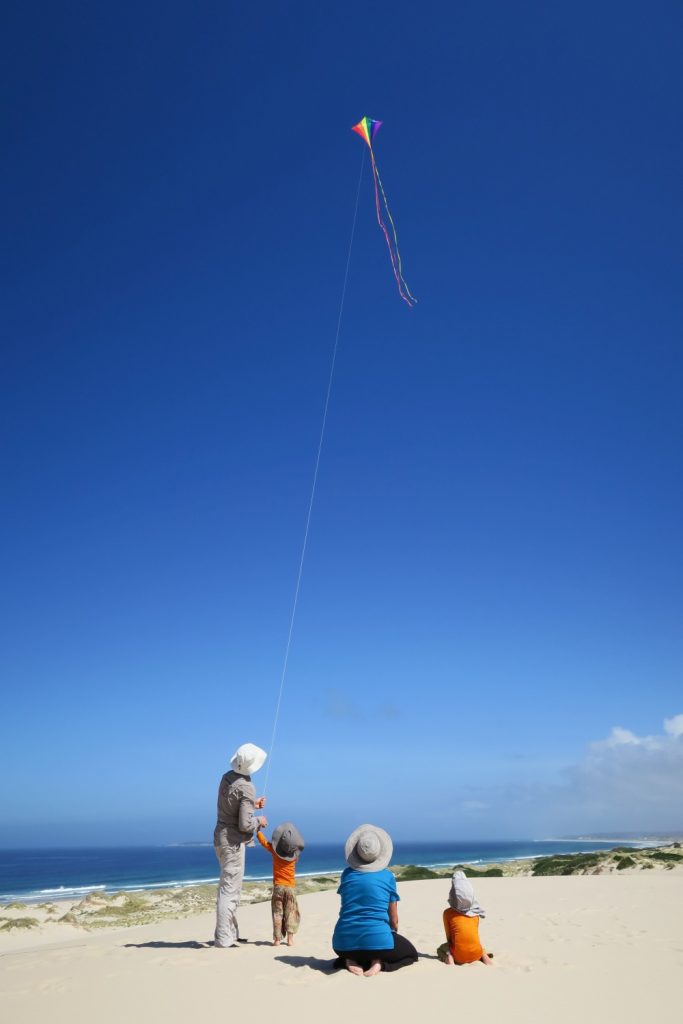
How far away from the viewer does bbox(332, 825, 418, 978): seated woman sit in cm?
630

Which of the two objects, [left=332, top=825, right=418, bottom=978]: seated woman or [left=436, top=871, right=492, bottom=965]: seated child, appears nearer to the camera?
[left=332, top=825, right=418, bottom=978]: seated woman

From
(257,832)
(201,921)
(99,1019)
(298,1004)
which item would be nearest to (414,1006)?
(298,1004)

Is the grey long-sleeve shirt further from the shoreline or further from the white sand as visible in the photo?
the shoreline

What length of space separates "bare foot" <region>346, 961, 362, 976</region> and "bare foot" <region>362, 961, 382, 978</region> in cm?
6

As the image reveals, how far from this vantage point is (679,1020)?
497 centimetres

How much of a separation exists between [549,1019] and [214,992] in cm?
275

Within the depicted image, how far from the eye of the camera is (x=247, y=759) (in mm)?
7797

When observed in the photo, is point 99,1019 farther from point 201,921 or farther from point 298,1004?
point 201,921

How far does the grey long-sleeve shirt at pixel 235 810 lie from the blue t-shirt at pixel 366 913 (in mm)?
1531

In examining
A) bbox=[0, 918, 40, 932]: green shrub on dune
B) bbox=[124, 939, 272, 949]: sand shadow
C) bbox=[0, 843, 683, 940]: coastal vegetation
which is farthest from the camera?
bbox=[0, 843, 683, 940]: coastal vegetation

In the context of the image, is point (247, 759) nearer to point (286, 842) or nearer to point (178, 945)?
point (286, 842)

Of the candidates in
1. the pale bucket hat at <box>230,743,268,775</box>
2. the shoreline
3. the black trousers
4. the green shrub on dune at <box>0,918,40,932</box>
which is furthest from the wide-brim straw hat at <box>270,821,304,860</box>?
the shoreline

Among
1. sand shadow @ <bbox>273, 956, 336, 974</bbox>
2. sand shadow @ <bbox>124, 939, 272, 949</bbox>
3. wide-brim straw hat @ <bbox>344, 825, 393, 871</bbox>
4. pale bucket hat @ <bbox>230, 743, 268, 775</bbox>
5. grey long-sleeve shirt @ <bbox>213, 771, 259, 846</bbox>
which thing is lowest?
sand shadow @ <bbox>273, 956, 336, 974</bbox>

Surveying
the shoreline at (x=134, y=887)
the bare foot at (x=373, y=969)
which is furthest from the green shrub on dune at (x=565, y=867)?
the bare foot at (x=373, y=969)
